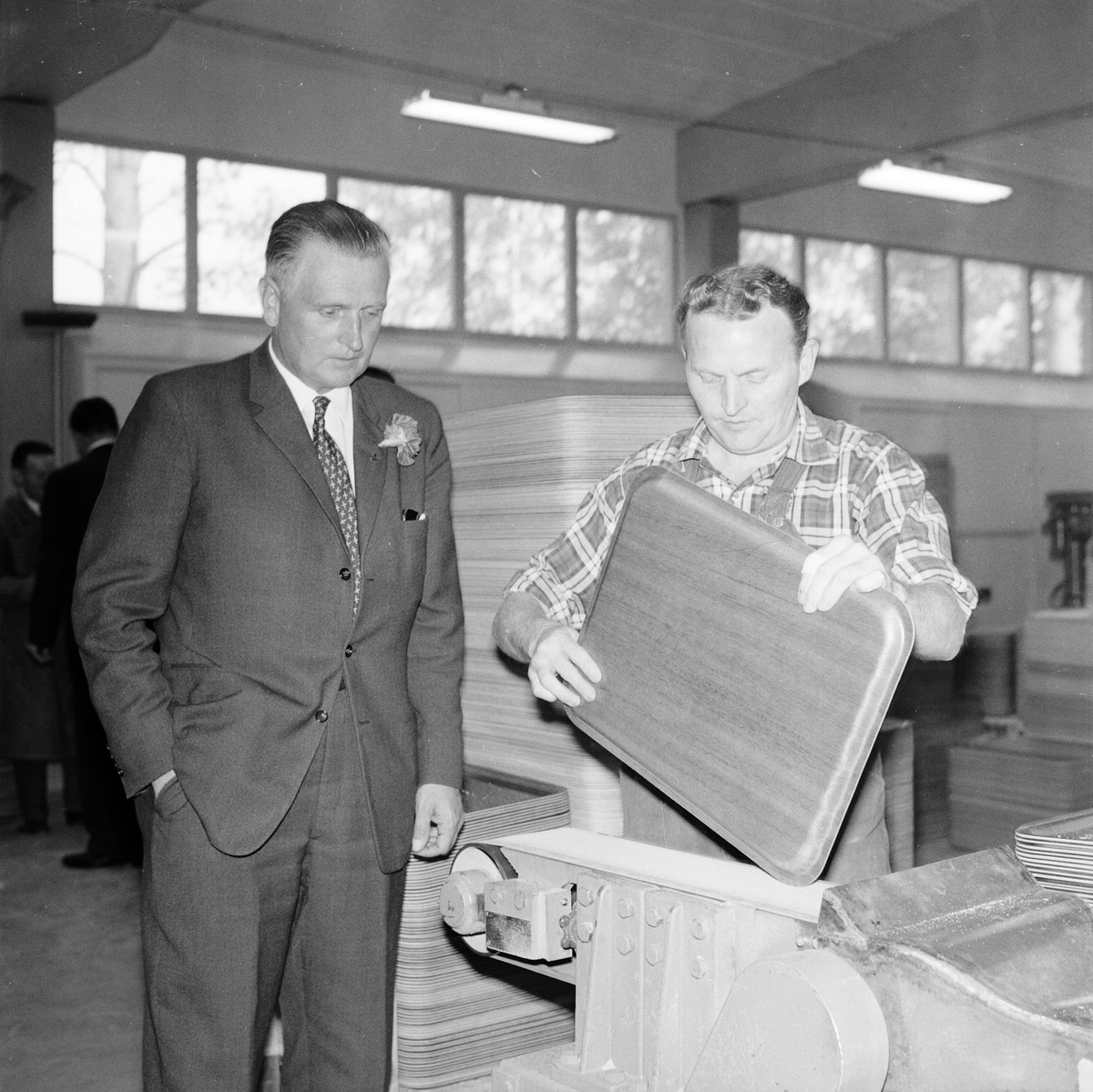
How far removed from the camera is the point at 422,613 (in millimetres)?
2104

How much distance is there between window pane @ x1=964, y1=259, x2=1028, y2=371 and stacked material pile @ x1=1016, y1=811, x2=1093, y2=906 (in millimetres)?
8309

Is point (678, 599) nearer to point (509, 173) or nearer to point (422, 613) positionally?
point (422, 613)

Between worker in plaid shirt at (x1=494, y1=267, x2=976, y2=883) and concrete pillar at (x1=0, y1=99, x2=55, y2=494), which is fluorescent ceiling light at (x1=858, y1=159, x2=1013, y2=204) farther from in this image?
worker in plaid shirt at (x1=494, y1=267, x2=976, y2=883)

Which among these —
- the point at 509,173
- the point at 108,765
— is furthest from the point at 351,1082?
the point at 509,173

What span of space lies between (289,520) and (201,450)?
0.16 metres

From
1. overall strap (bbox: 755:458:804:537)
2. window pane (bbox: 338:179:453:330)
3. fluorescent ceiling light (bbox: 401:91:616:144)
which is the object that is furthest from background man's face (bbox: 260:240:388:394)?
window pane (bbox: 338:179:453:330)

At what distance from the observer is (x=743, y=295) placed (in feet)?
5.81

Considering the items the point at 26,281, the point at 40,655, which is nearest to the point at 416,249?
the point at 26,281

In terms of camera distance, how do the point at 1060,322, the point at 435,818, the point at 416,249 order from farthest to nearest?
1. the point at 1060,322
2. the point at 416,249
3. the point at 435,818

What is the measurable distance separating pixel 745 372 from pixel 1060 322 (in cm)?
835

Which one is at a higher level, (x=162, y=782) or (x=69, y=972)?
(x=162, y=782)

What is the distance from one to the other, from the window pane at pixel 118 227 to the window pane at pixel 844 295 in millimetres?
4286

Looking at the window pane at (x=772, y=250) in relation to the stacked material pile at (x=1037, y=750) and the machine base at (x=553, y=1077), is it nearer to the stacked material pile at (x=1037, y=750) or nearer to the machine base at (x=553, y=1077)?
the stacked material pile at (x=1037, y=750)

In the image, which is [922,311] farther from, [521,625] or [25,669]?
[521,625]
